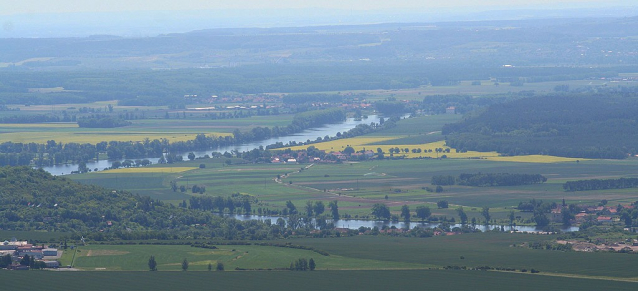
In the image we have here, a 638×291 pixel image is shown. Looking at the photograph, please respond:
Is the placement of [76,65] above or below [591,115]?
above

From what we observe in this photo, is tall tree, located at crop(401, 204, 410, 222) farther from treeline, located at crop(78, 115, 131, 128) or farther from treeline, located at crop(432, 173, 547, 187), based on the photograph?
treeline, located at crop(78, 115, 131, 128)

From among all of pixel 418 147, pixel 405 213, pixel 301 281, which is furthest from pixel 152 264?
pixel 418 147

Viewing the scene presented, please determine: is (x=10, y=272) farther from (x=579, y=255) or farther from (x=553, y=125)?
(x=553, y=125)

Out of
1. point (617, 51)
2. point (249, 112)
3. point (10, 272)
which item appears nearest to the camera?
point (10, 272)

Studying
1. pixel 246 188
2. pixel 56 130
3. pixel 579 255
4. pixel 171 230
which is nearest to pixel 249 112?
pixel 56 130

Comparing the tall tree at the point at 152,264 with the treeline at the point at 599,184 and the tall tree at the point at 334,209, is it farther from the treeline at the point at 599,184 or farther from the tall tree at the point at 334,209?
the treeline at the point at 599,184

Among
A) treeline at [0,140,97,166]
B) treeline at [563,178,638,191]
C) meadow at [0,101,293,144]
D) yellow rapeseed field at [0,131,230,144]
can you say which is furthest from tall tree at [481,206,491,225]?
meadow at [0,101,293,144]

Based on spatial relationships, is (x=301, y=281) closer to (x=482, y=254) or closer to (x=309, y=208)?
(x=482, y=254)
